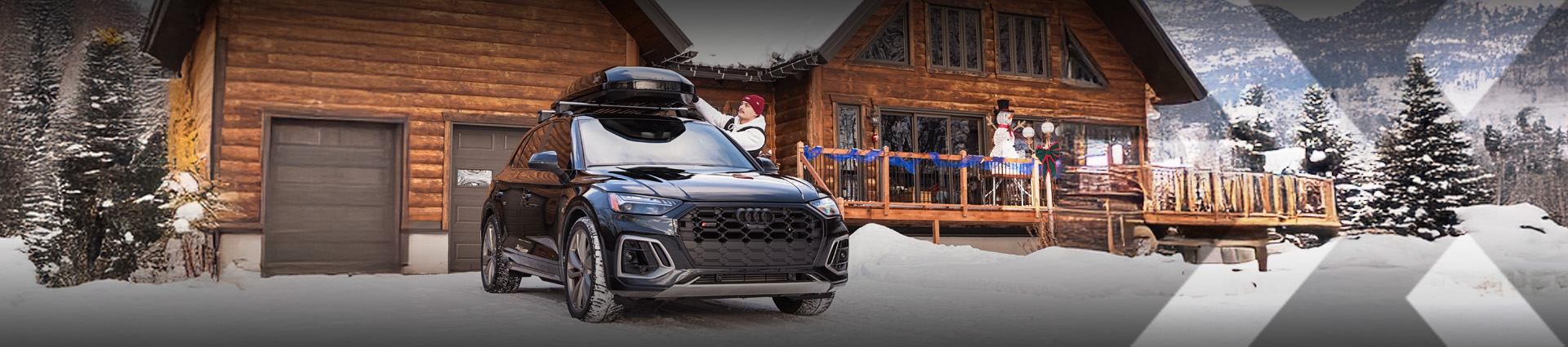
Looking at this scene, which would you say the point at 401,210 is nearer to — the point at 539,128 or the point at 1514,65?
the point at 539,128

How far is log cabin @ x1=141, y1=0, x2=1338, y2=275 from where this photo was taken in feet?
43.6

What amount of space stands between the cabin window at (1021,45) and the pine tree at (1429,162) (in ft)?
50.5

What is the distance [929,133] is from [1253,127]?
110 feet

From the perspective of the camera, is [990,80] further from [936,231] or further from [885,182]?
[885,182]

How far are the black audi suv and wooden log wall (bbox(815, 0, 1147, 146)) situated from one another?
8.78 metres

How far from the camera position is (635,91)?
903 centimetres

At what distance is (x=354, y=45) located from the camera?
44.6 feet

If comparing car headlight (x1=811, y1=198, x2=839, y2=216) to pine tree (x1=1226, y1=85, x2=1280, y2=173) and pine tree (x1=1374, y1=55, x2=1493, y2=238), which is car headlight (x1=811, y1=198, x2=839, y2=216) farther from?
pine tree (x1=1226, y1=85, x2=1280, y2=173)

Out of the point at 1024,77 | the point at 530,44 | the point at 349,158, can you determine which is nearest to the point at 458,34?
the point at 530,44

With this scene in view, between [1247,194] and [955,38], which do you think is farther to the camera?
[1247,194]

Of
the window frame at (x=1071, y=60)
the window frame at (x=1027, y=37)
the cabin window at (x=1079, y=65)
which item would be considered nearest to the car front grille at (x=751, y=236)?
the window frame at (x=1027, y=37)

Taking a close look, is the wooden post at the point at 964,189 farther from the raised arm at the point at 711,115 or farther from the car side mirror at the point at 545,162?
the car side mirror at the point at 545,162

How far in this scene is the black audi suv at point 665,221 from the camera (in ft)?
21.5
